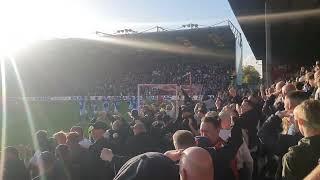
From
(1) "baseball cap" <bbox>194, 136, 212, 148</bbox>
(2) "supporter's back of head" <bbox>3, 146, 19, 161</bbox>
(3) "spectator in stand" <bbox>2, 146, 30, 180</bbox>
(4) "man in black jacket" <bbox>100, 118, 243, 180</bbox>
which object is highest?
(1) "baseball cap" <bbox>194, 136, 212, 148</bbox>

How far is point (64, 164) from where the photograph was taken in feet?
18.6

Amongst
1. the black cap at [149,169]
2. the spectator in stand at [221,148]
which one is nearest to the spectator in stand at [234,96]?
the spectator in stand at [221,148]

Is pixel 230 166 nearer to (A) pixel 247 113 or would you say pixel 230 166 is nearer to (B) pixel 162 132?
(A) pixel 247 113

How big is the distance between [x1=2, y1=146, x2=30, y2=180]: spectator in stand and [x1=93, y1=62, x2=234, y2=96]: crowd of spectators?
3639cm

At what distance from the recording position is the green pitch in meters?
24.3

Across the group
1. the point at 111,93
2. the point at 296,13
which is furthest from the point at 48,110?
the point at 296,13

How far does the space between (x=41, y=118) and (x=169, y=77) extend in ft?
57.0

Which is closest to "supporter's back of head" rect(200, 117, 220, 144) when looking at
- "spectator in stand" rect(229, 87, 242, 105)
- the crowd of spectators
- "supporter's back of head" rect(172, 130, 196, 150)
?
"supporter's back of head" rect(172, 130, 196, 150)

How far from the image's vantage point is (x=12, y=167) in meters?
5.82

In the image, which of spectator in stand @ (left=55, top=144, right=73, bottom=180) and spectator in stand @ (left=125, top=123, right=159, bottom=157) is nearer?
spectator in stand @ (left=55, top=144, right=73, bottom=180)

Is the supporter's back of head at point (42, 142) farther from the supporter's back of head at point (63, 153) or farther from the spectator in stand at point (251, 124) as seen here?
the spectator in stand at point (251, 124)

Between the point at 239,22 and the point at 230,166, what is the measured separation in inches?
980

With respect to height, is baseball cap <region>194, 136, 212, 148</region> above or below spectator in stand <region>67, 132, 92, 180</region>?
above

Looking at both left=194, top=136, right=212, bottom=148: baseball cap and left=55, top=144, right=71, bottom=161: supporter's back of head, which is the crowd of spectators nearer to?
left=55, top=144, right=71, bottom=161: supporter's back of head
